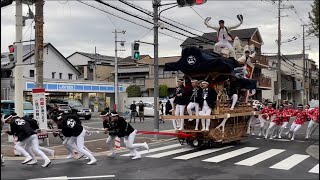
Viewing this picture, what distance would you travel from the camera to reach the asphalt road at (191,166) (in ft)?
32.8

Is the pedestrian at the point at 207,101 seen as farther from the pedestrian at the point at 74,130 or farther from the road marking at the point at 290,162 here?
the pedestrian at the point at 74,130

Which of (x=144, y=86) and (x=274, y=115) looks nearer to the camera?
(x=274, y=115)

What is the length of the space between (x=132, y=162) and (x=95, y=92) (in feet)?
124

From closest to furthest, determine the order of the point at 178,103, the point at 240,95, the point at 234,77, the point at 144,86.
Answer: the point at 178,103 < the point at 234,77 < the point at 240,95 < the point at 144,86

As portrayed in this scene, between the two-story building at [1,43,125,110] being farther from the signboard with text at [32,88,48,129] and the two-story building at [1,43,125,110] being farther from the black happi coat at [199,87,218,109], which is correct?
the black happi coat at [199,87,218,109]

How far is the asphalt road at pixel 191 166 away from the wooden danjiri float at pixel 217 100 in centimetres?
56

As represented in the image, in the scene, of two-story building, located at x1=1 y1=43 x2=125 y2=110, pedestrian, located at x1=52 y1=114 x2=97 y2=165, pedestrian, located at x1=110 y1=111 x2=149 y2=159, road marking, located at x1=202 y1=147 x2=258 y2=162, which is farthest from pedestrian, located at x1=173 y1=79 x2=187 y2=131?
two-story building, located at x1=1 y1=43 x2=125 y2=110

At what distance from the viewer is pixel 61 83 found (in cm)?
4284

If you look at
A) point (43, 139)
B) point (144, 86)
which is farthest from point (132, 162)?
point (144, 86)

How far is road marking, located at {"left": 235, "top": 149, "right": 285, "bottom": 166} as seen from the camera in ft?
38.3

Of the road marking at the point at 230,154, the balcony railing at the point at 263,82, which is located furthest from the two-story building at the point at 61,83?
the road marking at the point at 230,154

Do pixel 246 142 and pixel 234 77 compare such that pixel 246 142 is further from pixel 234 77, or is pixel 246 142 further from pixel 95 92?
pixel 95 92

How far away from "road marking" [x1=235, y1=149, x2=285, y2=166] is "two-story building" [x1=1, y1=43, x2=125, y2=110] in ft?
96.5

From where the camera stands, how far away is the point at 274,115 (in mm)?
19172
